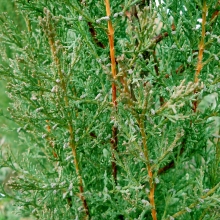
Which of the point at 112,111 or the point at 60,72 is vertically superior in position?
the point at 60,72

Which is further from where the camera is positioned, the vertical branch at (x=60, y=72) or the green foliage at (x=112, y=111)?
the green foliage at (x=112, y=111)

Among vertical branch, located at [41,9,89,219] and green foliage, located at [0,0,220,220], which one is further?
green foliage, located at [0,0,220,220]

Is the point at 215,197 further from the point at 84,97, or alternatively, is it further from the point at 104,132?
the point at 84,97

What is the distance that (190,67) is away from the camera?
2.33 m

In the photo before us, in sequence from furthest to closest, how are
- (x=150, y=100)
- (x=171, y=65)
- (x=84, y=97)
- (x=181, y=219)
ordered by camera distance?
(x=181, y=219), (x=171, y=65), (x=84, y=97), (x=150, y=100)

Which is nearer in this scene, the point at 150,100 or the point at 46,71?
the point at 150,100

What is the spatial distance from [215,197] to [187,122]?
51 centimetres

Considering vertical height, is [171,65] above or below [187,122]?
above

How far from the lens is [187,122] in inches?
92.1

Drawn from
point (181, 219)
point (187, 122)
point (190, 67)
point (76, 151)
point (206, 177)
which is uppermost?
point (190, 67)

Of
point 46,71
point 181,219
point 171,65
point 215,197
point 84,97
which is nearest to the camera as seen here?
point 46,71

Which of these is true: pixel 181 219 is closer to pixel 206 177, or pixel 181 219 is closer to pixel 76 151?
pixel 206 177

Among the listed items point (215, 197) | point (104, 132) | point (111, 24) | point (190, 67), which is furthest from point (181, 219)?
point (111, 24)

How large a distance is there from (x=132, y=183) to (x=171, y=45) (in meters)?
0.90
